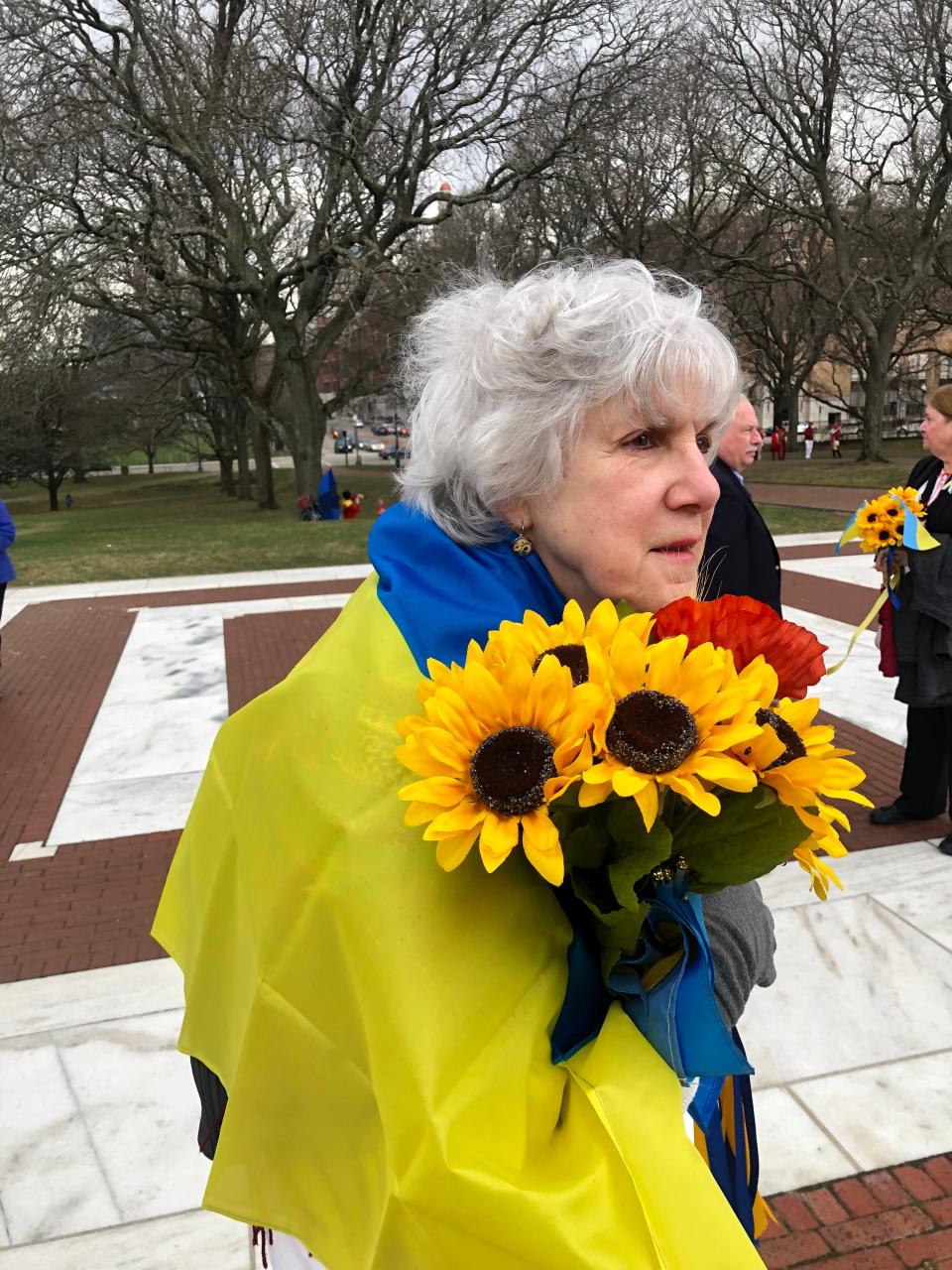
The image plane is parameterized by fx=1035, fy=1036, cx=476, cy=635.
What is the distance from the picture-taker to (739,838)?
113 cm

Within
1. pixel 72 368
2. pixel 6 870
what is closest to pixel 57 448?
pixel 72 368

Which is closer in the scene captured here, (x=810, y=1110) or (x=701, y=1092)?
(x=701, y=1092)

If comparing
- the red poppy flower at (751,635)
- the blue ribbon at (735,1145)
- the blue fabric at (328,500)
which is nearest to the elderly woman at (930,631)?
the blue ribbon at (735,1145)

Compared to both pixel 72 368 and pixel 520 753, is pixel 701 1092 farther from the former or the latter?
pixel 72 368

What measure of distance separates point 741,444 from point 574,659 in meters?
3.62

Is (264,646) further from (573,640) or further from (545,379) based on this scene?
(573,640)

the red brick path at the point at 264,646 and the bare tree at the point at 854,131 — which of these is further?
the bare tree at the point at 854,131

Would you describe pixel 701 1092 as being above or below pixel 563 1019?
below

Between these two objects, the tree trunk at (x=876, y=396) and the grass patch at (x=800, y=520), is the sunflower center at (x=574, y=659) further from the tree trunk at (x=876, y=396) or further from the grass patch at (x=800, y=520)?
the tree trunk at (x=876, y=396)

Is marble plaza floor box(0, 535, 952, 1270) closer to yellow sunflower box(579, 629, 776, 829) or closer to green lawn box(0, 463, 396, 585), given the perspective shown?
yellow sunflower box(579, 629, 776, 829)

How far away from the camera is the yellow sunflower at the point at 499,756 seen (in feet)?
3.38

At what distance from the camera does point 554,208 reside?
90.6 feet

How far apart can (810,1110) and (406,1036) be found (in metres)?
2.64

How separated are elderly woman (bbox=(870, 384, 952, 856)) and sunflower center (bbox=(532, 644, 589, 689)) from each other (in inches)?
163
